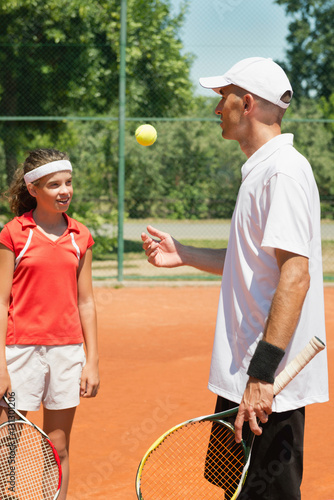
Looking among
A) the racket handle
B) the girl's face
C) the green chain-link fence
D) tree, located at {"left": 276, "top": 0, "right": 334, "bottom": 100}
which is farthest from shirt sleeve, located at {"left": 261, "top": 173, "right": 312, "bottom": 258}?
tree, located at {"left": 276, "top": 0, "right": 334, "bottom": 100}

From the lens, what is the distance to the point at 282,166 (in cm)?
207

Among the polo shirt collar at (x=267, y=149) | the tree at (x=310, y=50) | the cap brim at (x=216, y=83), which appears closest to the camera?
the polo shirt collar at (x=267, y=149)

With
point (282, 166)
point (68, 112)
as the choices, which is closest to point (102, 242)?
point (68, 112)

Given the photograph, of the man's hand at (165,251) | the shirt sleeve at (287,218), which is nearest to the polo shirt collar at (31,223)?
the man's hand at (165,251)

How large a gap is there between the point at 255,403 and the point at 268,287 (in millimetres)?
382

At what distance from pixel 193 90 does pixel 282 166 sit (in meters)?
15.4

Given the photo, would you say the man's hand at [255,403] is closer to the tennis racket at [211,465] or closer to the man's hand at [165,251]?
the tennis racket at [211,465]

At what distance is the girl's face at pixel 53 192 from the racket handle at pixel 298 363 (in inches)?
47.1

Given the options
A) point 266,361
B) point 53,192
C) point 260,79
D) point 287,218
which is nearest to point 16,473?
point 53,192

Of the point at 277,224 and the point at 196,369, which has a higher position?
the point at 277,224

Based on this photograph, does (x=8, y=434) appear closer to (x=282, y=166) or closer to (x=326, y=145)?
(x=282, y=166)

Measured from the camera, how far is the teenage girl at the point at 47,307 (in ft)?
8.64

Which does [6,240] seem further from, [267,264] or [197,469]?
[197,469]

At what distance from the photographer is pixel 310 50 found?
67.5 ft
